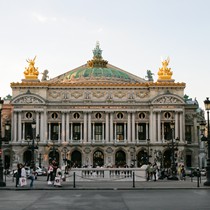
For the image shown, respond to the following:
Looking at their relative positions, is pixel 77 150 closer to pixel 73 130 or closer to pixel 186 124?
pixel 73 130

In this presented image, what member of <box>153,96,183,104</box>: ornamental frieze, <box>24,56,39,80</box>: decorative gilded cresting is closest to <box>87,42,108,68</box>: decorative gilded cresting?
<box>24,56,39,80</box>: decorative gilded cresting

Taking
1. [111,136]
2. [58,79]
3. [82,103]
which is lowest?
[111,136]

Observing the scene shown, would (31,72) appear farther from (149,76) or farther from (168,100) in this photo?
(149,76)

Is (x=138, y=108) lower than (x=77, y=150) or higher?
higher

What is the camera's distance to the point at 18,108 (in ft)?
346

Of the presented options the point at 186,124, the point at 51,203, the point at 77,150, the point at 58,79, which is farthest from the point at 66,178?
the point at 58,79

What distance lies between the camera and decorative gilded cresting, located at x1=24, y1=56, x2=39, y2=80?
4291 inches

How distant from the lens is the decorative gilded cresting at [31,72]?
109m

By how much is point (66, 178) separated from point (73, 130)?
55143 mm

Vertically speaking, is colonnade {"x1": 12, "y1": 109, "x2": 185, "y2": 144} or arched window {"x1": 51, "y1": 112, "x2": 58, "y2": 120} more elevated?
arched window {"x1": 51, "y1": 112, "x2": 58, "y2": 120}

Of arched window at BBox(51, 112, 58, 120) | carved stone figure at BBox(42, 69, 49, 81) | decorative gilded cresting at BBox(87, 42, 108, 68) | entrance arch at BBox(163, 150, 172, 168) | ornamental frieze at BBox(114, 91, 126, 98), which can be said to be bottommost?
entrance arch at BBox(163, 150, 172, 168)

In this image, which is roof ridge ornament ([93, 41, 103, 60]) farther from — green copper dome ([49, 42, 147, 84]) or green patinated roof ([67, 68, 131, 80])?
green patinated roof ([67, 68, 131, 80])

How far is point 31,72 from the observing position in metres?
110

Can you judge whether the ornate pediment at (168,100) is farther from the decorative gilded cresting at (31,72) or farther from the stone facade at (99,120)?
the decorative gilded cresting at (31,72)
